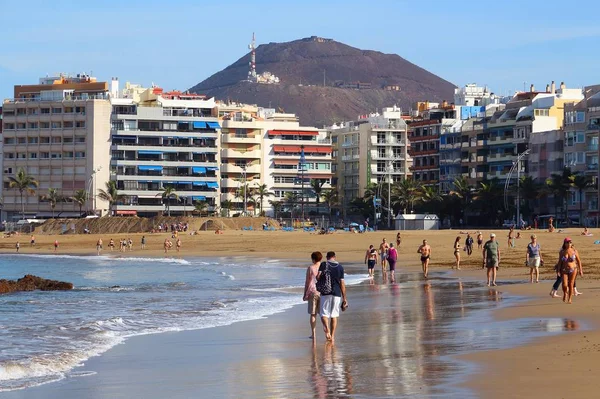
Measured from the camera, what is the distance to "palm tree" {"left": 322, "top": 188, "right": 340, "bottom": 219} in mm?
129000

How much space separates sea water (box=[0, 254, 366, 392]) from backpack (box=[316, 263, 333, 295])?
382 cm

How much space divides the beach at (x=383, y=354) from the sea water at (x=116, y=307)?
2.47 ft

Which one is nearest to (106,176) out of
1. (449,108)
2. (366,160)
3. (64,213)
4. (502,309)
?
(64,213)

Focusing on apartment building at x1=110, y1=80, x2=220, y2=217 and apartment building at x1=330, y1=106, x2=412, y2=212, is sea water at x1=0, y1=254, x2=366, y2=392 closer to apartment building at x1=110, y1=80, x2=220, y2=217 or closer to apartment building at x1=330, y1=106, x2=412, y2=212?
apartment building at x1=110, y1=80, x2=220, y2=217

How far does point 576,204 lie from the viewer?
98.5 metres

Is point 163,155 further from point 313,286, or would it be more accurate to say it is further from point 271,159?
point 313,286

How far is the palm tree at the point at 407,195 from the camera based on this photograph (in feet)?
394

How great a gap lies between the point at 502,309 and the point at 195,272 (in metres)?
28.8

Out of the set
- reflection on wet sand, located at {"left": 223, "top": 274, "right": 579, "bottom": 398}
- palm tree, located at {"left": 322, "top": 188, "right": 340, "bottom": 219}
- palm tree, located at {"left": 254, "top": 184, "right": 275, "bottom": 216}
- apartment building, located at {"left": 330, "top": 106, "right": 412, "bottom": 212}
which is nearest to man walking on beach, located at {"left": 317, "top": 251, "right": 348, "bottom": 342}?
reflection on wet sand, located at {"left": 223, "top": 274, "right": 579, "bottom": 398}

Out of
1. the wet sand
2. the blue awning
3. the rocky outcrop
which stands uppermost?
the blue awning

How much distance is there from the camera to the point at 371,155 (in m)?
134

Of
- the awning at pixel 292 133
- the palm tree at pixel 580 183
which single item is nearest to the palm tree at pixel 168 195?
the awning at pixel 292 133

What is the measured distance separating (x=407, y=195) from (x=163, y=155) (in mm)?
28872

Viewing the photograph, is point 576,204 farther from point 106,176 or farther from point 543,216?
point 106,176
